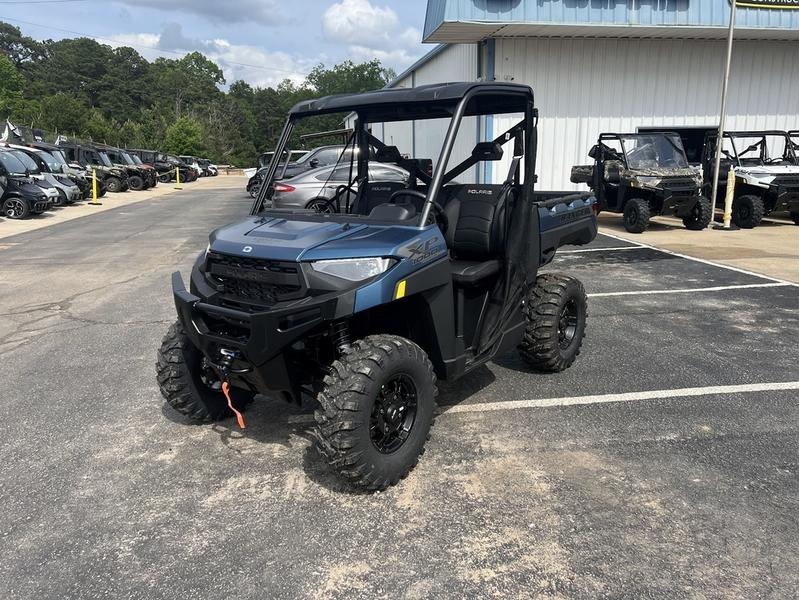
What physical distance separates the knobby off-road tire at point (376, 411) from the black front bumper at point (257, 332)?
10.2 inches

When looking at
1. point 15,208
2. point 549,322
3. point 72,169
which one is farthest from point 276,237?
point 72,169

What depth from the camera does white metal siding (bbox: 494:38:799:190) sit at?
661 inches

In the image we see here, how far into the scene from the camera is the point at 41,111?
55.8m

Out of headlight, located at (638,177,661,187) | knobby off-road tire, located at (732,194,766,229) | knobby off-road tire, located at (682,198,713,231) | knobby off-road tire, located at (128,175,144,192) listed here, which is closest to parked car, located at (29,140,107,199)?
knobby off-road tire, located at (128,175,144,192)

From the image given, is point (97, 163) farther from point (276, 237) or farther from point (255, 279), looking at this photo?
point (255, 279)

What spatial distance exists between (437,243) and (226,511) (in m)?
1.80

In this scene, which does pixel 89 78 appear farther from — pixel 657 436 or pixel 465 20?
pixel 657 436

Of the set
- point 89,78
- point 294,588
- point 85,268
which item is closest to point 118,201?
point 85,268

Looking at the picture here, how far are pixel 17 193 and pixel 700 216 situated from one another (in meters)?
17.7

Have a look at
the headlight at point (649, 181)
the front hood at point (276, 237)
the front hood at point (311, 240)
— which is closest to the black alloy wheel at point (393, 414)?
the front hood at point (311, 240)

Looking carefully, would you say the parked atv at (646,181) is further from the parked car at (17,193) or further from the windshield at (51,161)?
the windshield at (51,161)

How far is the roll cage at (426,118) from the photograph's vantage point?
3.72 m

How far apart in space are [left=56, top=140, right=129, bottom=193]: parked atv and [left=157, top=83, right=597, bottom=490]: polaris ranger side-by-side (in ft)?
81.9

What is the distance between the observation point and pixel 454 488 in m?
3.43
